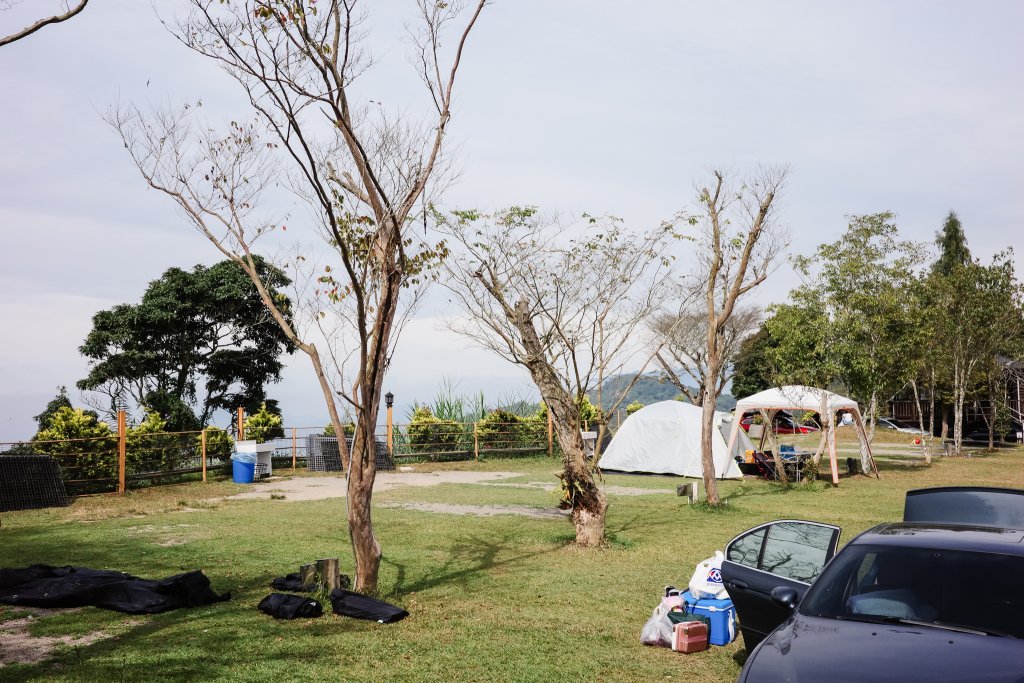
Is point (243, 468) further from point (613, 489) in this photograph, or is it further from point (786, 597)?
point (786, 597)

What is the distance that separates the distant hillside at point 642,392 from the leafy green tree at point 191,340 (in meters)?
12.7

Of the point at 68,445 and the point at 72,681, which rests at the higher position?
the point at 68,445

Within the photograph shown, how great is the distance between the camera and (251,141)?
8625 millimetres

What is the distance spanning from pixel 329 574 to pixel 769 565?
4.28 meters

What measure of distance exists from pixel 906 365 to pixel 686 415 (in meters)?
6.76

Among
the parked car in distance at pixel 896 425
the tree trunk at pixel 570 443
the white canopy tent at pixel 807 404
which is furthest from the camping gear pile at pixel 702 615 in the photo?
the parked car in distance at pixel 896 425

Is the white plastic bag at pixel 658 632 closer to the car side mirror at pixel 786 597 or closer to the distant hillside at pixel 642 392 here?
the car side mirror at pixel 786 597

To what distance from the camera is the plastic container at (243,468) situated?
19.4 m

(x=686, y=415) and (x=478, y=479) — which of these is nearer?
(x=478, y=479)

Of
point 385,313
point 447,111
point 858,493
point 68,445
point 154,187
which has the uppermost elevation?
point 447,111

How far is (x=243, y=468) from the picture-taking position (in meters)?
19.4

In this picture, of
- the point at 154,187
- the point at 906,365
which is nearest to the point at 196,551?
the point at 154,187

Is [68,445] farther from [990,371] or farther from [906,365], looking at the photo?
[990,371]

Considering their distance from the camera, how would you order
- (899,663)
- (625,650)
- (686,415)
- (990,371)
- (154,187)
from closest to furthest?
(899,663), (625,650), (154,187), (686,415), (990,371)
